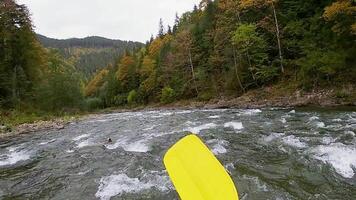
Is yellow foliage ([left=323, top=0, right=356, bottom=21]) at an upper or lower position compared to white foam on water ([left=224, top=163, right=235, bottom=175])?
upper

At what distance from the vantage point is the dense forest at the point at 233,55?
1881 centimetres

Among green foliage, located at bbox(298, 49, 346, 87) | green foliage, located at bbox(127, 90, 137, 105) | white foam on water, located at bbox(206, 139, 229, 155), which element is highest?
green foliage, located at bbox(298, 49, 346, 87)

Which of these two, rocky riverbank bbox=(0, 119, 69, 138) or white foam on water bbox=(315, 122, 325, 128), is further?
rocky riverbank bbox=(0, 119, 69, 138)

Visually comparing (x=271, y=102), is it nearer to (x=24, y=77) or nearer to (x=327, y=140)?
(x=327, y=140)

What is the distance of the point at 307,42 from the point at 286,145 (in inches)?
588

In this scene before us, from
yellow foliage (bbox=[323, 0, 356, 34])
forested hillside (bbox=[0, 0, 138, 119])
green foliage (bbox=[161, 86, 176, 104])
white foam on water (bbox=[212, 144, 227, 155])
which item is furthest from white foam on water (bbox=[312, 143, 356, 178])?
green foliage (bbox=[161, 86, 176, 104])

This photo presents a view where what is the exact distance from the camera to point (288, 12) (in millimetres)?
23812

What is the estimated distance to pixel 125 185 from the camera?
6.35 meters

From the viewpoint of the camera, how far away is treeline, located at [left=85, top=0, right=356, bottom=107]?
1839 centimetres

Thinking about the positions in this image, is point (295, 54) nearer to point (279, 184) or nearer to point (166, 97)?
Answer: point (166, 97)

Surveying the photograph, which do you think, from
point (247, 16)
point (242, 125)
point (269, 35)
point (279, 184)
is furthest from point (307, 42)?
point (279, 184)

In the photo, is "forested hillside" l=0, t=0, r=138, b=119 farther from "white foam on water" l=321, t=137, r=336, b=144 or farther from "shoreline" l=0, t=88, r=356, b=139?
"white foam on water" l=321, t=137, r=336, b=144

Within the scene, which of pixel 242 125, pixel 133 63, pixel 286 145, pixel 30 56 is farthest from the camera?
pixel 133 63

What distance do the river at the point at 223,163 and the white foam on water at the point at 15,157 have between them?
0.11 feet
